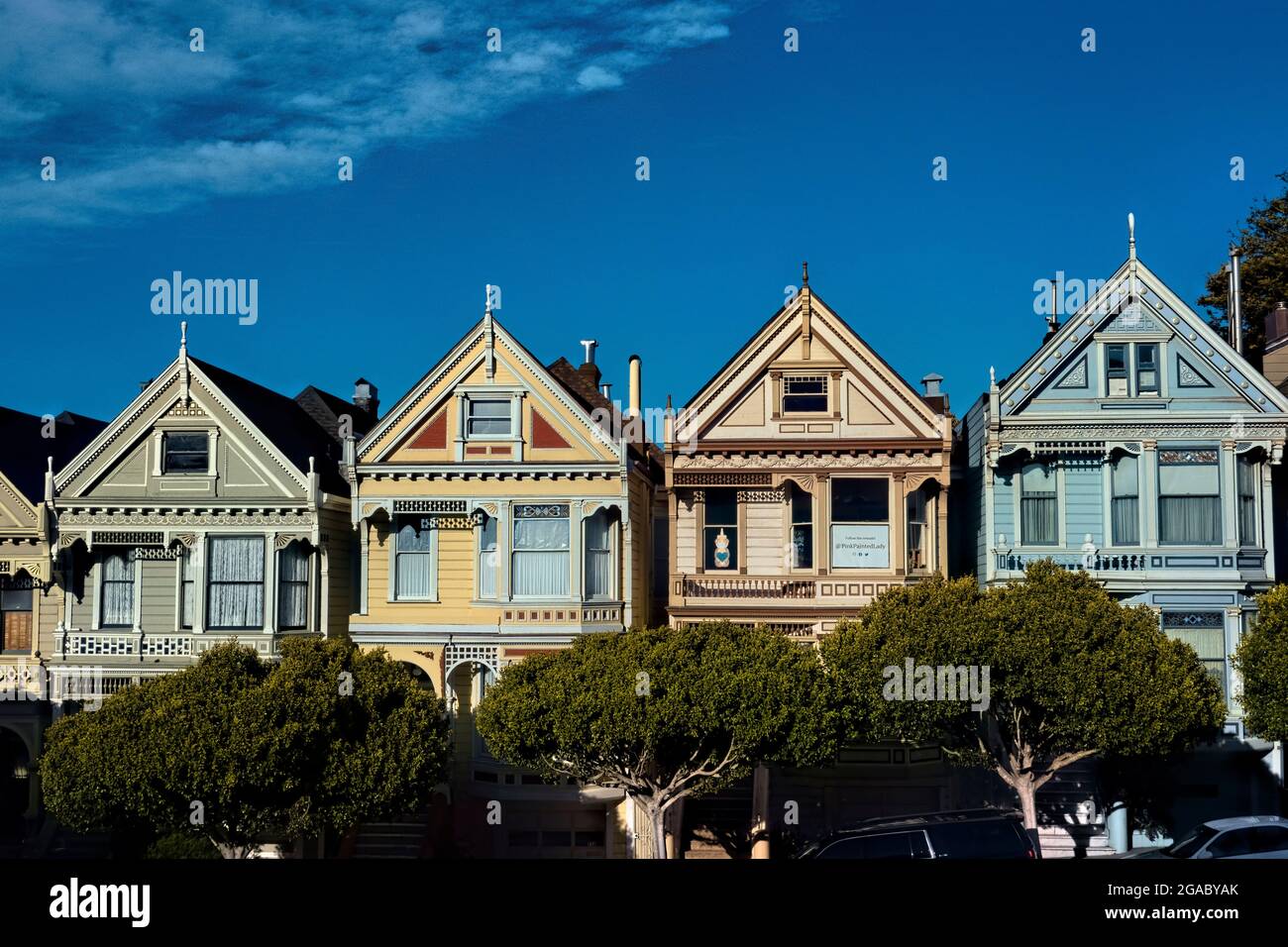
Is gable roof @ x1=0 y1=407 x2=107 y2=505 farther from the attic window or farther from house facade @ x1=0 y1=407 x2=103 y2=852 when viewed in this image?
the attic window

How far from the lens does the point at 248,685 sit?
23984mm

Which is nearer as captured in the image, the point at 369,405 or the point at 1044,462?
the point at 1044,462

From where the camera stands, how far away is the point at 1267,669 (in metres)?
25.0

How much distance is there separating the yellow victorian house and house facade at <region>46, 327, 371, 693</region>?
1669 mm

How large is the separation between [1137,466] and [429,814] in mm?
19906

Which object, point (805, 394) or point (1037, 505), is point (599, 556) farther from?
point (1037, 505)

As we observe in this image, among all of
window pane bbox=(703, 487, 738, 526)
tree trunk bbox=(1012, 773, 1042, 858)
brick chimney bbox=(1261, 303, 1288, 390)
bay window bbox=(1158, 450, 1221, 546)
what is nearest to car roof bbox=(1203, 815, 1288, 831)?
tree trunk bbox=(1012, 773, 1042, 858)

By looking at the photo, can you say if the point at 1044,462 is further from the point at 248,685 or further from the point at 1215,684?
the point at 248,685

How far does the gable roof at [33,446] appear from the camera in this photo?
31188mm

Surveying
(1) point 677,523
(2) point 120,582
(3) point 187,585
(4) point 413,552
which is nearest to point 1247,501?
(1) point 677,523

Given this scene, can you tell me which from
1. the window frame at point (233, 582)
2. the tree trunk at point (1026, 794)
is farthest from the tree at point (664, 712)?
the window frame at point (233, 582)

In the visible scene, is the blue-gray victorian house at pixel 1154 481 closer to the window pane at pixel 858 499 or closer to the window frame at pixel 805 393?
the window pane at pixel 858 499

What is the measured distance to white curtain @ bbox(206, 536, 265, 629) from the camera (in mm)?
29844
